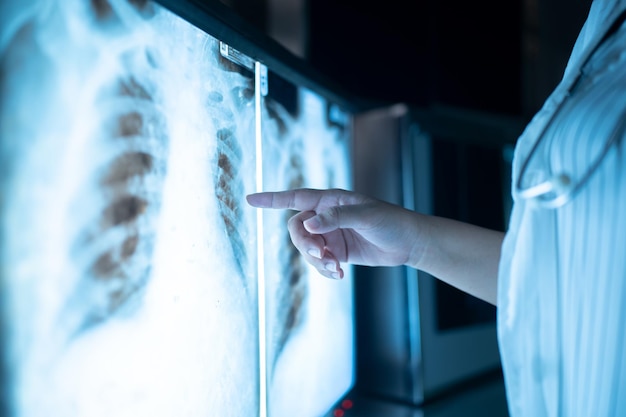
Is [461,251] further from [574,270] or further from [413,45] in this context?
[413,45]

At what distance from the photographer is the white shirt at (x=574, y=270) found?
55cm

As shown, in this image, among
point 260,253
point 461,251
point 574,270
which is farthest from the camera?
point 461,251

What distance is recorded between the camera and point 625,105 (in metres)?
0.55

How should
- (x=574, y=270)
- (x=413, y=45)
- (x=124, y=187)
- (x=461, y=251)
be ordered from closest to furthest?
(x=124, y=187) < (x=574, y=270) < (x=461, y=251) < (x=413, y=45)

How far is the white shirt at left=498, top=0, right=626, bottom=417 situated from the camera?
0.55 m

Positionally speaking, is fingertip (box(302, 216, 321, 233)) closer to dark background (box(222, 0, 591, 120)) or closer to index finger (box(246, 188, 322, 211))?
index finger (box(246, 188, 322, 211))

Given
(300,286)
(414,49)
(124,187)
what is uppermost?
(414,49)

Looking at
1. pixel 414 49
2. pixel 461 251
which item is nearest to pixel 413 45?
pixel 414 49

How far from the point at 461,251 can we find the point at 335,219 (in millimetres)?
263

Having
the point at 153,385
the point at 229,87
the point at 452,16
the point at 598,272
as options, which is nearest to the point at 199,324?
the point at 153,385

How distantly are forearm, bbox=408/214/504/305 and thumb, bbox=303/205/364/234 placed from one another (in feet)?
0.48

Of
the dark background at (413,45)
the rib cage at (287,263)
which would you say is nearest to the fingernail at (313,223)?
the rib cage at (287,263)

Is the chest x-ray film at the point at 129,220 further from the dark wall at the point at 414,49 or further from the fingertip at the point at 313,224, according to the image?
the dark wall at the point at 414,49

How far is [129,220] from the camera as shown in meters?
0.45
